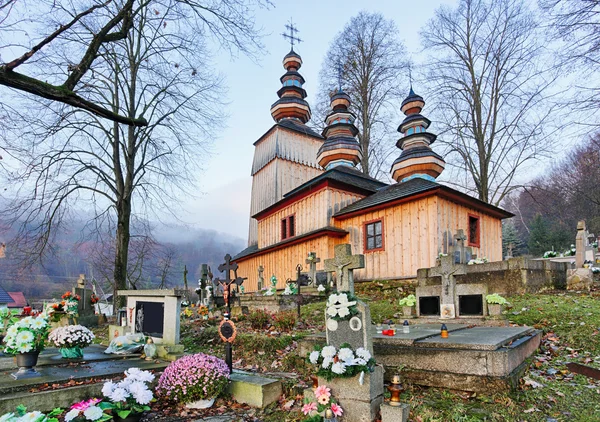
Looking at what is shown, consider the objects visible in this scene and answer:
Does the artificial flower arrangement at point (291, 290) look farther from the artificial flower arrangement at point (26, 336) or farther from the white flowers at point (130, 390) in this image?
the white flowers at point (130, 390)

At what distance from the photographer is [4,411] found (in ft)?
16.4

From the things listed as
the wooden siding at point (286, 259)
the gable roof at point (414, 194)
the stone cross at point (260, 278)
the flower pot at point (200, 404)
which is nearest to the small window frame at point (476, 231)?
the gable roof at point (414, 194)

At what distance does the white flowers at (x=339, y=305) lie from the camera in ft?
16.7

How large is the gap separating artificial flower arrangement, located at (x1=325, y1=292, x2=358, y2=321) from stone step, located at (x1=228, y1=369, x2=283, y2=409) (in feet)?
4.98

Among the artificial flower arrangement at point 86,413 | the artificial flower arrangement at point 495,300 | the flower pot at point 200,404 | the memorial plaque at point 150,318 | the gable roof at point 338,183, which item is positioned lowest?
the flower pot at point 200,404

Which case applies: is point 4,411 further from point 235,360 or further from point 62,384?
point 235,360

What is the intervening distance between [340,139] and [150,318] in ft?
66.5

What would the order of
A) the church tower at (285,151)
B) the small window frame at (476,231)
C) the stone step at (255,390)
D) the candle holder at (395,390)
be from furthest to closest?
1. the church tower at (285,151)
2. the small window frame at (476,231)
3. the stone step at (255,390)
4. the candle holder at (395,390)

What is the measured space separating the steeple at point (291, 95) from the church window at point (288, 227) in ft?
40.2

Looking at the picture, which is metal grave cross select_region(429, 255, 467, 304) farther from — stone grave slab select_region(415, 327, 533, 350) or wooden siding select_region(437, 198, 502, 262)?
wooden siding select_region(437, 198, 502, 262)

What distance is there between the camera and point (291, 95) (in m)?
33.8

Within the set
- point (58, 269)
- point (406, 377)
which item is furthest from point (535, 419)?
point (58, 269)

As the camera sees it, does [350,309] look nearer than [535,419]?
No

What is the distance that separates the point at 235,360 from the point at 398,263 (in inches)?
421
